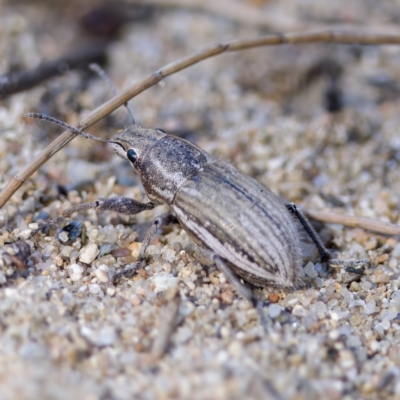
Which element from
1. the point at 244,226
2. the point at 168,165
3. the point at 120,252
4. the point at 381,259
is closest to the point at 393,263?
the point at 381,259

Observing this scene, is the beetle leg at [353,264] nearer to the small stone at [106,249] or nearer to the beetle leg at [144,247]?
the beetle leg at [144,247]

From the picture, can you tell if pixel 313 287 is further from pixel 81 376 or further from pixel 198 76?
pixel 198 76

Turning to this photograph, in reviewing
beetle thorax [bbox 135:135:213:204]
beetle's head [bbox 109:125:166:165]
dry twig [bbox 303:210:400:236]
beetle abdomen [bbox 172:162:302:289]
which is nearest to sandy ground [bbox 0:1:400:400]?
dry twig [bbox 303:210:400:236]

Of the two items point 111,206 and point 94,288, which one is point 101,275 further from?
point 111,206

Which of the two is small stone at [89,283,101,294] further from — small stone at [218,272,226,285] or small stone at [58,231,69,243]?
small stone at [218,272,226,285]

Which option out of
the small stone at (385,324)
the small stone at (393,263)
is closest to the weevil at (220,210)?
the small stone at (393,263)

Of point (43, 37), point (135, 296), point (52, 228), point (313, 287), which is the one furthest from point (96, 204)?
point (43, 37)

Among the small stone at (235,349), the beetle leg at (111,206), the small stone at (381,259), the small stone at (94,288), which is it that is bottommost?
the small stone at (235,349)
